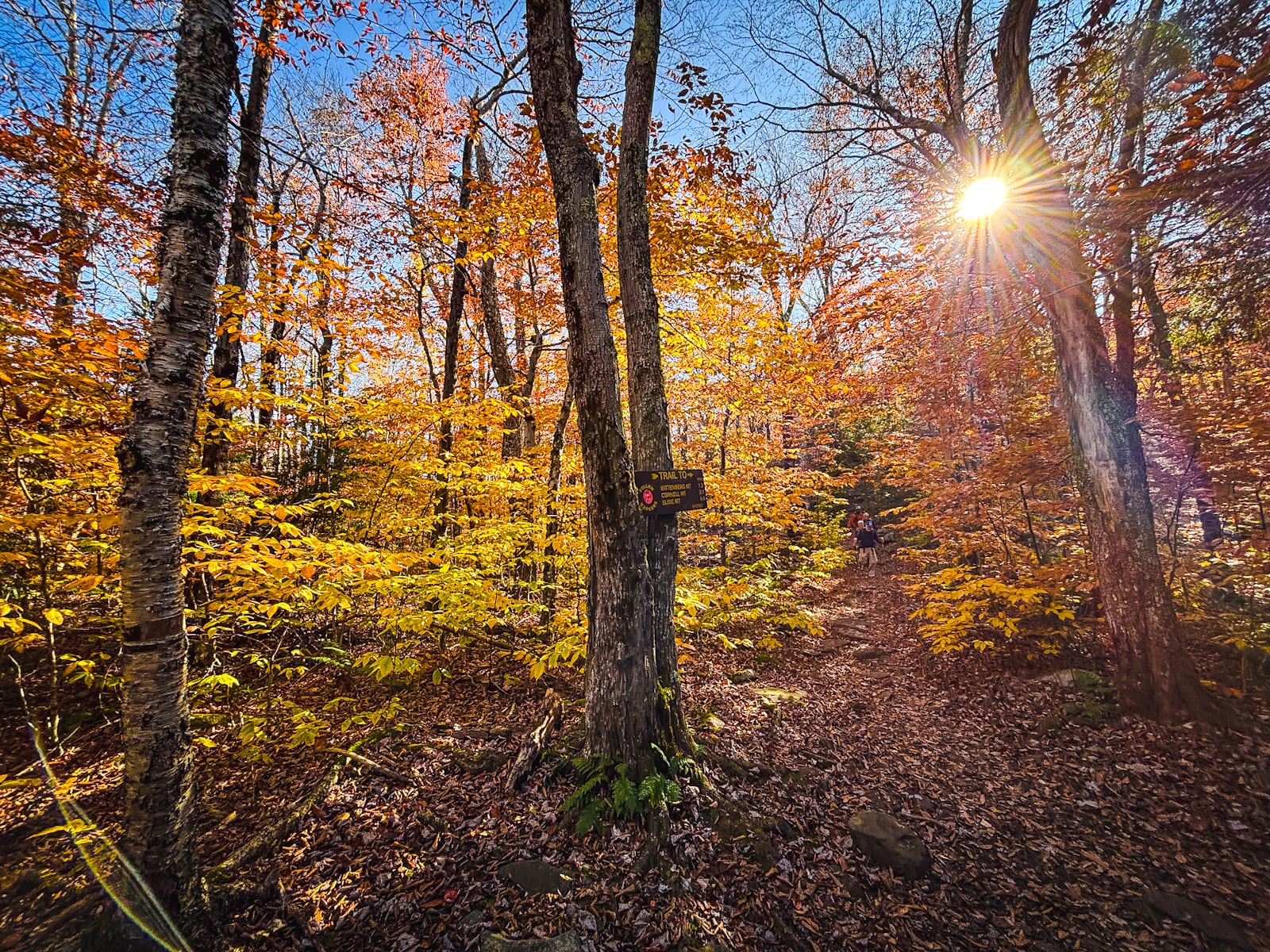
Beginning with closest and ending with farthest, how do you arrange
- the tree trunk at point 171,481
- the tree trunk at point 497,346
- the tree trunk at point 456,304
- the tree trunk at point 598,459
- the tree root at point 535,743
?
the tree trunk at point 171,481, the tree trunk at point 598,459, the tree root at point 535,743, the tree trunk at point 456,304, the tree trunk at point 497,346

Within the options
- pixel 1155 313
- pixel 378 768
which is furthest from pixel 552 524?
pixel 1155 313

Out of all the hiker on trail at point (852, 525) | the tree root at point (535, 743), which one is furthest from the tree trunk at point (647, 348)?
the hiker on trail at point (852, 525)

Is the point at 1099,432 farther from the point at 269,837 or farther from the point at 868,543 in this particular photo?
the point at 868,543

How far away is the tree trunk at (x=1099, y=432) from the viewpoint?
4922 mm

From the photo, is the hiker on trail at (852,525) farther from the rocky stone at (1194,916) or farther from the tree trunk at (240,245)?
the tree trunk at (240,245)

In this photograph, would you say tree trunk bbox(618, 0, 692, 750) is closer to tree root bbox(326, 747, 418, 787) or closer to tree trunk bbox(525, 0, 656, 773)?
tree trunk bbox(525, 0, 656, 773)

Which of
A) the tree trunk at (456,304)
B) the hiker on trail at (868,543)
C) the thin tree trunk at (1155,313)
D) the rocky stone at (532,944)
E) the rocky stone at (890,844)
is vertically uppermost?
the tree trunk at (456,304)

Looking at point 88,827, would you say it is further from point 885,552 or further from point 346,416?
point 885,552

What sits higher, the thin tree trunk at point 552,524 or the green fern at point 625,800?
the thin tree trunk at point 552,524

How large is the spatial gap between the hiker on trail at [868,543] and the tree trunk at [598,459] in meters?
12.3

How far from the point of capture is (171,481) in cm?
263

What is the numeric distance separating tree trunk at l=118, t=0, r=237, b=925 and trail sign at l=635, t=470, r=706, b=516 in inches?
122

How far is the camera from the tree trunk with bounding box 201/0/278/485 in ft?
15.9

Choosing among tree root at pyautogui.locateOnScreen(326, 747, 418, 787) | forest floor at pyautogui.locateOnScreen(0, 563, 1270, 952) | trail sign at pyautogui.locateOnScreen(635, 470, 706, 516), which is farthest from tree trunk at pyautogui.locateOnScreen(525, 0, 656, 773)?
tree root at pyautogui.locateOnScreen(326, 747, 418, 787)
